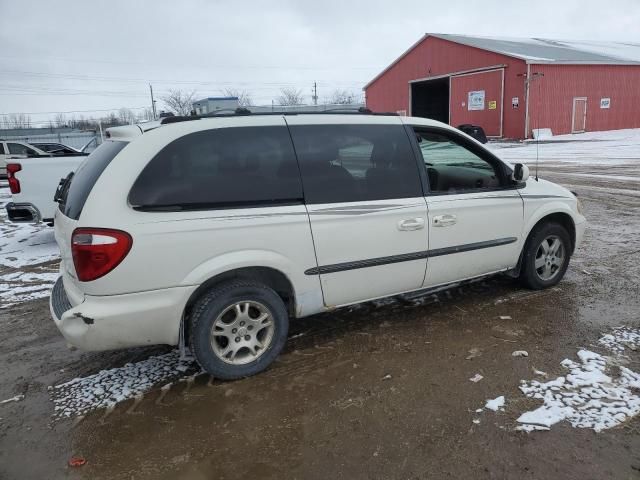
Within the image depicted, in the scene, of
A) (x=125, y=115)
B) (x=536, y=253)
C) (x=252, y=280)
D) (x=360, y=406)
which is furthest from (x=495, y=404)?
(x=125, y=115)

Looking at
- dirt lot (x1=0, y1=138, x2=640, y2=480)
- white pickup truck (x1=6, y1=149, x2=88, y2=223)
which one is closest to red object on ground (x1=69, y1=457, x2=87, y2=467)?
dirt lot (x1=0, y1=138, x2=640, y2=480)

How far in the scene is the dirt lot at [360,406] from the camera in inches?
105

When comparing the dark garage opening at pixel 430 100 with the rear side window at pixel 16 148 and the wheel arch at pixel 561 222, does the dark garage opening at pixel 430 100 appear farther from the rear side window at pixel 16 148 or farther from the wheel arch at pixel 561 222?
the wheel arch at pixel 561 222

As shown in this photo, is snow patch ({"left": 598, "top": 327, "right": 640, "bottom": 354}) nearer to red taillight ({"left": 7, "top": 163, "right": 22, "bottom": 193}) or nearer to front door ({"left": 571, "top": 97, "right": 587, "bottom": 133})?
red taillight ({"left": 7, "top": 163, "right": 22, "bottom": 193})

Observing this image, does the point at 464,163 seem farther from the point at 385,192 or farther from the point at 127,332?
the point at 127,332

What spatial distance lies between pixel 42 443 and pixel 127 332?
2.61 feet

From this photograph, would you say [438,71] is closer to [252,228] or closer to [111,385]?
[252,228]

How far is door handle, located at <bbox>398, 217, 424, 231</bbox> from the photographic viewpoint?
3.96m

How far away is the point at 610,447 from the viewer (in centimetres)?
271

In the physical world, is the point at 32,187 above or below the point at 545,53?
below

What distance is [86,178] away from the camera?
3.45 m

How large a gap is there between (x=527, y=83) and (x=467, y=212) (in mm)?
27166

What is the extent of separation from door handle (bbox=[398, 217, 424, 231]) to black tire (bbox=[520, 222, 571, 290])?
1486 mm

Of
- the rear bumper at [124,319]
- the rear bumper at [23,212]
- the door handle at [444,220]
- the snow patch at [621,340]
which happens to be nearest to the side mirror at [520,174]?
the door handle at [444,220]
